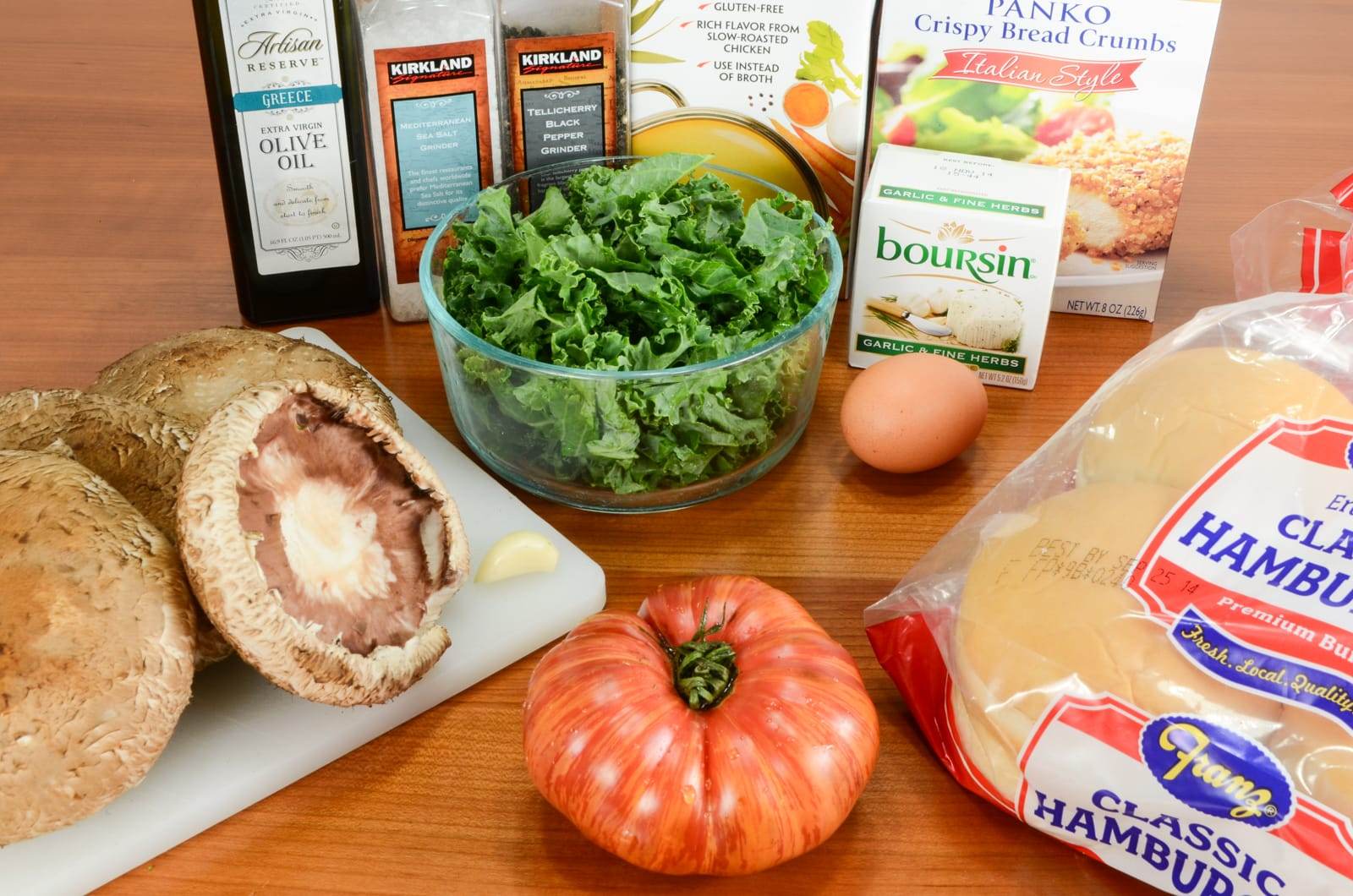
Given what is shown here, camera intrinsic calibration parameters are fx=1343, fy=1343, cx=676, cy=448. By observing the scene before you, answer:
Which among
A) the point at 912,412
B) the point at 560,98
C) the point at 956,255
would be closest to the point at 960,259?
the point at 956,255

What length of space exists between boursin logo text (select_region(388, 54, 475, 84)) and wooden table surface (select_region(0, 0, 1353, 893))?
27 centimetres

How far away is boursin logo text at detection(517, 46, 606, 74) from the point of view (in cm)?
125

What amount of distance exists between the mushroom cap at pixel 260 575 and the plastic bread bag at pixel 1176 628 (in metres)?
0.34

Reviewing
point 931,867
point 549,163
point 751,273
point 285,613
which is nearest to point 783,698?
point 931,867

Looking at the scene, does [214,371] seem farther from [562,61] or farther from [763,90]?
[763,90]

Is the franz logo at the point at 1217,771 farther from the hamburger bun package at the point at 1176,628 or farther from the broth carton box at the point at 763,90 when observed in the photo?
the broth carton box at the point at 763,90

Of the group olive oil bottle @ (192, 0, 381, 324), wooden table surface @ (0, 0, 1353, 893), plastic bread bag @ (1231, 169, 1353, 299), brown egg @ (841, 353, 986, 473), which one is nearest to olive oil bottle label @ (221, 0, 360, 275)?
olive oil bottle @ (192, 0, 381, 324)

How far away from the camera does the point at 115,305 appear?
55.0 inches

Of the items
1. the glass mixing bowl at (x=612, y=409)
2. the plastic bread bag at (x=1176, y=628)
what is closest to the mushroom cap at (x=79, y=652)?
the glass mixing bowl at (x=612, y=409)

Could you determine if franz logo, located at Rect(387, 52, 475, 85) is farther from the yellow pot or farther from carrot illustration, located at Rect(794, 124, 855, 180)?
carrot illustration, located at Rect(794, 124, 855, 180)

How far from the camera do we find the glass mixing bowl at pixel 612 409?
1.04 m

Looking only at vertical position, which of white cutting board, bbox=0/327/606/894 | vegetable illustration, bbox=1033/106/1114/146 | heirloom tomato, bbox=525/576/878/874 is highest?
vegetable illustration, bbox=1033/106/1114/146

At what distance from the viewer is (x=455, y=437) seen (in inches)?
48.8

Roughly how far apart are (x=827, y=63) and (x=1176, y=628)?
27.7 inches
